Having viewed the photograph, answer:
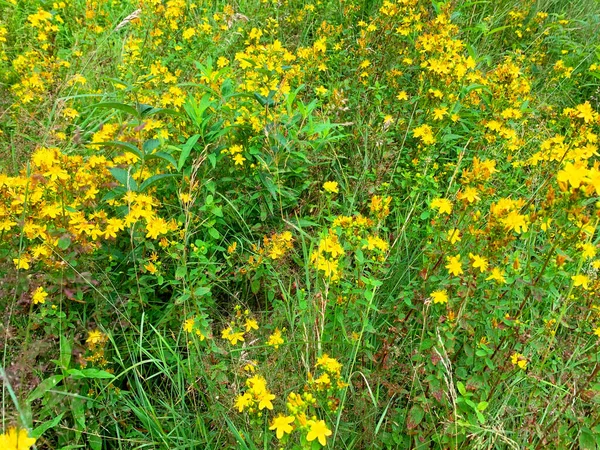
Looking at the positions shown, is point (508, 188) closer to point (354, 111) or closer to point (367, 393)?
point (354, 111)

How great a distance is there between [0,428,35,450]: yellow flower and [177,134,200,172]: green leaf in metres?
1.22

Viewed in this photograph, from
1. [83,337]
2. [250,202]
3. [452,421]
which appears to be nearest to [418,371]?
[452,421]

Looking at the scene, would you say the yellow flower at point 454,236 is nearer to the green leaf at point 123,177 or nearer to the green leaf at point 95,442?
the green leaf at point 123,177

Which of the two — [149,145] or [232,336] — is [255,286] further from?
[149,145]

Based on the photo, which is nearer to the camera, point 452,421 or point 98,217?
point 452,421

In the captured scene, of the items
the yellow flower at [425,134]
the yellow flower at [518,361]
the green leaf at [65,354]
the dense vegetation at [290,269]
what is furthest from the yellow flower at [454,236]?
the green leaf at [65,354]

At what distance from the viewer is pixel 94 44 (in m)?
3.60

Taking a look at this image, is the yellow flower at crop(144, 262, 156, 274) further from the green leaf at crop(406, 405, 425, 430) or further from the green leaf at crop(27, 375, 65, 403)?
the green leaf at crop(406, 405, 425, 430)

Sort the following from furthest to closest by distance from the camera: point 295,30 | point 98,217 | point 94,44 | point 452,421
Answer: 1. point 295,30
2. point 94,44
3. point 98,217
4. point 452,421

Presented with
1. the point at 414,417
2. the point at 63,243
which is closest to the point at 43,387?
the point at 63,243

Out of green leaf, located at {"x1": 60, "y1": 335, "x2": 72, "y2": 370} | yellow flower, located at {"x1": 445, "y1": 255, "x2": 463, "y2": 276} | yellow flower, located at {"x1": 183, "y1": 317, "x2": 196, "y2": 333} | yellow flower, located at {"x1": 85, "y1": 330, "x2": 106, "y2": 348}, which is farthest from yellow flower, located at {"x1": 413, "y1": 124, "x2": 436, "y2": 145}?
green leaf, located at {"x1": 60, "y1": 335, "x2": 72, "y2": 370}

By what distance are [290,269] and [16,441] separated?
1463mm

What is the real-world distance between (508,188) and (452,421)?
1.55 metres

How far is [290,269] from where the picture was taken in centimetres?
238
